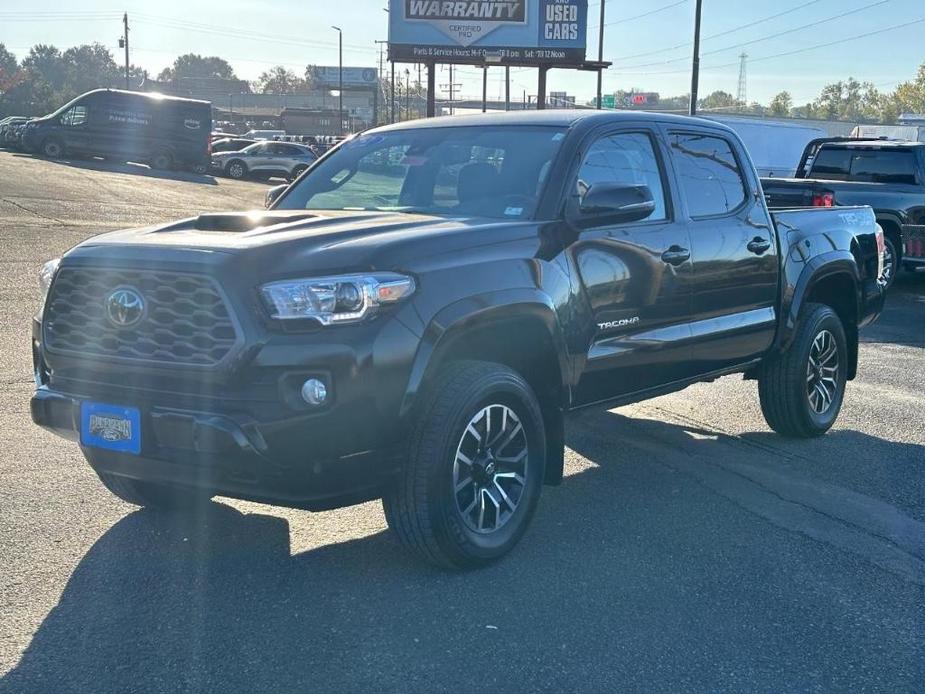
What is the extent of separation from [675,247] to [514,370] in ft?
4.32

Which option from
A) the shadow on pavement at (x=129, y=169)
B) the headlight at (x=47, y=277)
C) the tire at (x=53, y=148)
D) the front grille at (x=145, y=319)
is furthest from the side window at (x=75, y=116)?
the front grille at (x=145, y=319)

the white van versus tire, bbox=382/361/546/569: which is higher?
the white van

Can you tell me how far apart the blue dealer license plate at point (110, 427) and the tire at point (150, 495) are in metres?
0.78

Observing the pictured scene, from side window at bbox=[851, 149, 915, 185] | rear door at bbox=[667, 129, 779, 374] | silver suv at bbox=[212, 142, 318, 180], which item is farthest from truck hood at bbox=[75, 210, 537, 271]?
silver suv at bbox=[212, 142, 318, 180]

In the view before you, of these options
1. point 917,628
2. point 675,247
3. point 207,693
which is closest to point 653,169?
point 675,247

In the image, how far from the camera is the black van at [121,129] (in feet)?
112

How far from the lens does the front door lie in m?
5.04

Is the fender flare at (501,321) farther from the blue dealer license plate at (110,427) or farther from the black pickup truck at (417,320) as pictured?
the blue dealer license plate at (110,427)

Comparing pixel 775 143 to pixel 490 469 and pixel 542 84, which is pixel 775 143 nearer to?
pixel 542 84

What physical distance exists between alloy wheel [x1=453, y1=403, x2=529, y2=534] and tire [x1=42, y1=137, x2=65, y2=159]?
3295 cm

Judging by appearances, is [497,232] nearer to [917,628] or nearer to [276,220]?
[276,220]

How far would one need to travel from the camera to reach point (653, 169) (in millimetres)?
5715

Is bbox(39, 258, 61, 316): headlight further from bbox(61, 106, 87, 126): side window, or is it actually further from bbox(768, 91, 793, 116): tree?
bbox(768, 91, 793, 116): tree

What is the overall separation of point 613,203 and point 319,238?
143 cm
